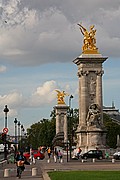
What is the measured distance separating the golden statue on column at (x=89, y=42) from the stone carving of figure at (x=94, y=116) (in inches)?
325

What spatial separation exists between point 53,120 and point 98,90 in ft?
351

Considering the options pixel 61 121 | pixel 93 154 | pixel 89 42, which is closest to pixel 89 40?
pixel 89 42

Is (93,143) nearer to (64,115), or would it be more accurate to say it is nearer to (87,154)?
(87,154)

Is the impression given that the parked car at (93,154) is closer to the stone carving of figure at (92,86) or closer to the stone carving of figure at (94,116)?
the stone carving of figure at (94,116)

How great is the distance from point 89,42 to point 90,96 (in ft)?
28.1

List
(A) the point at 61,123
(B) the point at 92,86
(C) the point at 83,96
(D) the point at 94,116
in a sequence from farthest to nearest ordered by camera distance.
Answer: (A) the point at 61,123, (B) the point at 92,86, (C) the point at 83,96, (D) the point at 94,116

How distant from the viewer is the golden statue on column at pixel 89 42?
279 feet

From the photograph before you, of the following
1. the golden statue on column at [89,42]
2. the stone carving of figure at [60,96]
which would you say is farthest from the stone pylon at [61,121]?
the golden statue on column at [89,42]

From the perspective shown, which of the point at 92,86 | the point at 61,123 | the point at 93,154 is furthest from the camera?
the point at 61,123

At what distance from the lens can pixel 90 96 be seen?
83.9 meters

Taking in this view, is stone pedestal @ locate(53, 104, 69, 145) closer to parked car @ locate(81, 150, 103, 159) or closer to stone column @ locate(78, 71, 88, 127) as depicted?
stone column @ locate(78, 71, 88, 127)

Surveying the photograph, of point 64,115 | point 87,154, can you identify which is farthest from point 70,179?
point 64,115

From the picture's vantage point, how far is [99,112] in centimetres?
8206

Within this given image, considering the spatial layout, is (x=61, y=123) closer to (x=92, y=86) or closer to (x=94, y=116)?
(x=92, y=86)
